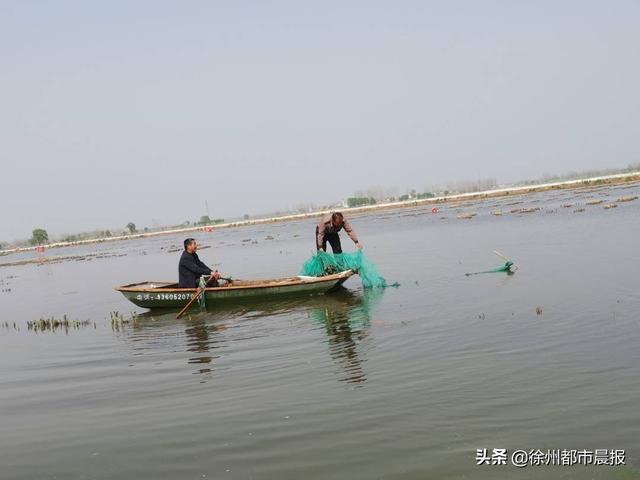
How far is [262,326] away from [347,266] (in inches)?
171

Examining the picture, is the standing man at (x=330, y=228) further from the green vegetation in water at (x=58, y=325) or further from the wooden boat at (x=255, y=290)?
the green vegetation in water at (x=58, y=325)

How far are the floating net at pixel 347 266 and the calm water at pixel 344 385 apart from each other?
0.72m

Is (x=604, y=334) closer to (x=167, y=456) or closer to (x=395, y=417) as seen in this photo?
(x=395, y=417)

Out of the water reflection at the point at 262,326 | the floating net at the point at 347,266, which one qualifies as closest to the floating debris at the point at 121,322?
the water reflection at the point at 262,326

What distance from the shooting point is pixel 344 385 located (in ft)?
24.1

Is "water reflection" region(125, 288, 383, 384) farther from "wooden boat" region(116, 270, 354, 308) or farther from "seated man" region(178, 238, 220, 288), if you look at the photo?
"seated man" region(178, 238, 220, 288)

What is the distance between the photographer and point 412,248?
2734 cm

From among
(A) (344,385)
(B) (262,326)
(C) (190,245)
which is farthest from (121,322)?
(A) (344,385)

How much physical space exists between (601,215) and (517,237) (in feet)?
28.1

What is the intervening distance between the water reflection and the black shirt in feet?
2.88

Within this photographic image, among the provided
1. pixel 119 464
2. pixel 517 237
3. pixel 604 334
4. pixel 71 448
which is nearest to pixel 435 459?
pixel 119 464

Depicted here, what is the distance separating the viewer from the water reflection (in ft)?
29.9

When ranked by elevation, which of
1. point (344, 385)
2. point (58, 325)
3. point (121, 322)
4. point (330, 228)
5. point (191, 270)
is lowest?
point (344, 385)

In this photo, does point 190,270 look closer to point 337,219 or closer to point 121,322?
point 121,322
